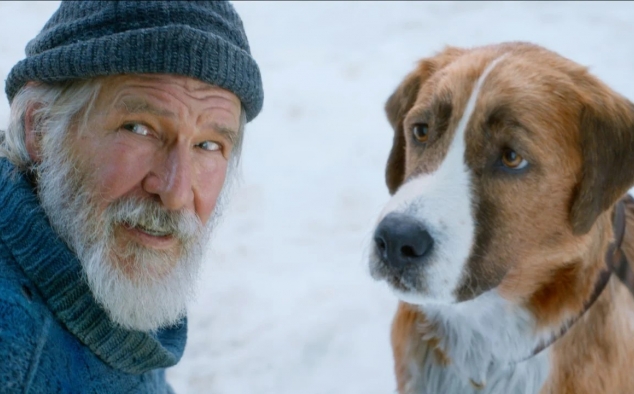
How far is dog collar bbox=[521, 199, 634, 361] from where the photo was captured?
2.67 m

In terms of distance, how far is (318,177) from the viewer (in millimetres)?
5480

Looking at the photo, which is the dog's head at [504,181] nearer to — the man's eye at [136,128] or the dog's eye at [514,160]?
the dog's eye at [514,160]

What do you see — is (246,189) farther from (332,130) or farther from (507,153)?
(507,153)

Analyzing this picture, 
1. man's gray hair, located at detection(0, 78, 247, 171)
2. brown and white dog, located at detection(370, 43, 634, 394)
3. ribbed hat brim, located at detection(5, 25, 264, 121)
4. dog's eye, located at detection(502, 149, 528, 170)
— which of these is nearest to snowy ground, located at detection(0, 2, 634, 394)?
brown and white dog, located at detection(370, 43, 634, 394)

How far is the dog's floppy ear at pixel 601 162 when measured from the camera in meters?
2.48

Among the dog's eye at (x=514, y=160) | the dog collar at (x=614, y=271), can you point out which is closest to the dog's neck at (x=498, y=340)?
the dog collar at (x=614, y=271)

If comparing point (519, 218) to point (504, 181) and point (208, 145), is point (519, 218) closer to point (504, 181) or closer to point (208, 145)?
point (504, 181)

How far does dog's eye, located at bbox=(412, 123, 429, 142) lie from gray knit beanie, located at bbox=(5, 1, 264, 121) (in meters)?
0.66

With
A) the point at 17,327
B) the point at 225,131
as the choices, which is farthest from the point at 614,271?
the point at 17,327

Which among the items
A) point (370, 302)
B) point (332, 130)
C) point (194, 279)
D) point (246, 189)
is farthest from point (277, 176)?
point (194, 279)

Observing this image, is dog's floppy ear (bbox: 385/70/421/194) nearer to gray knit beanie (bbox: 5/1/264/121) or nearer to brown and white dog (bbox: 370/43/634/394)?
brown and white dog (bbox: 370/43/634/394)

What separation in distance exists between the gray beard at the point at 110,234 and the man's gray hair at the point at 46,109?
5 cm

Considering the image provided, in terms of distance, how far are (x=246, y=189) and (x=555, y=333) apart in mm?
3040

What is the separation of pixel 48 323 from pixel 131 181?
20.8 inches
